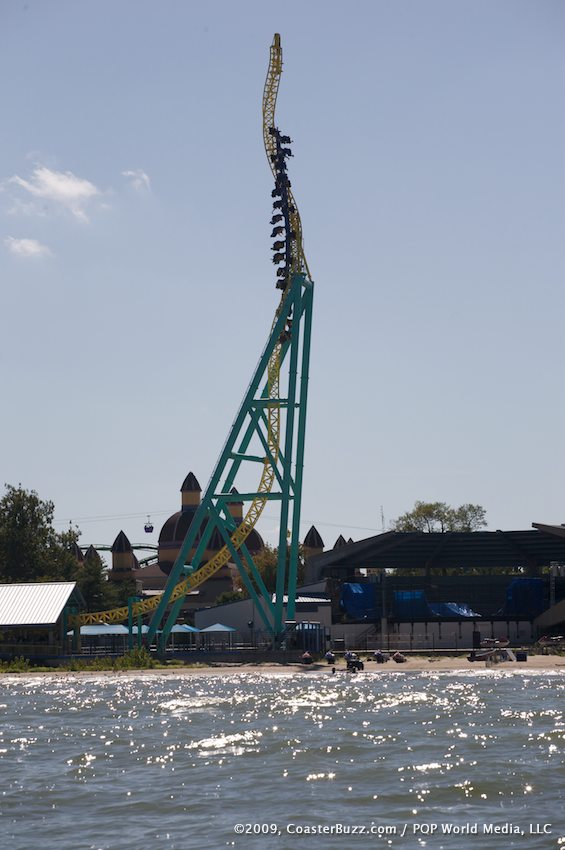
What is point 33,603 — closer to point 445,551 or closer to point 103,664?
point 103,664

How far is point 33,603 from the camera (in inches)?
2712

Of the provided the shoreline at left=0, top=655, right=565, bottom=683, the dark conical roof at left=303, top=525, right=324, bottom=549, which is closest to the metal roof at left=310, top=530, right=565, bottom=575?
the shoreline at left=0, top=655, right=565, bottom=683

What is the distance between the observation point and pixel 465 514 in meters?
137

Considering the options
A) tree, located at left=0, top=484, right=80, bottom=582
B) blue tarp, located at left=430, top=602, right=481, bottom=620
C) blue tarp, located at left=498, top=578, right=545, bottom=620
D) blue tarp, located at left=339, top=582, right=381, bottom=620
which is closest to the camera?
blue tarp, located at left=430, top=602, right=481, bottom=620

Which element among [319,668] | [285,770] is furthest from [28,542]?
[285,770]

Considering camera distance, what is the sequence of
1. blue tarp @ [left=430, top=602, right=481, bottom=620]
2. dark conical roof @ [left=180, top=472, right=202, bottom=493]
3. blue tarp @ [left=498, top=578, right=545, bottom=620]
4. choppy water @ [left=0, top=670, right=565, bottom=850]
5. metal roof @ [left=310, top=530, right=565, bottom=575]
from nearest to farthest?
choppy water @ [left=0, top=670, right=565, bottom=850]
blue tarp @ [left=430, top=602, right=481, bottom=620]
blue tarp @ [left=498, top=578, right=545, bottom=620]
metal roof @ [left=310, top=530, right=565, bottom=575]
dark conical roof @ [left=180, top=472, right=202, bottom=493]

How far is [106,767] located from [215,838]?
7834 mm

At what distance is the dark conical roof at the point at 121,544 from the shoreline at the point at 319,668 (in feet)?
314

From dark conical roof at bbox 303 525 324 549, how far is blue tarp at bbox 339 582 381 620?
71.1 meters

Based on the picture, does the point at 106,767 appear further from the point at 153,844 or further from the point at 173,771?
the point at 153,844

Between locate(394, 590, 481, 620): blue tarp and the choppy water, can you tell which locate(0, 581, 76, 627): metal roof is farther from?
locate(394, 590, 481, 620): blue tarp

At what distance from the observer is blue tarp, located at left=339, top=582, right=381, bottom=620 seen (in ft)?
280

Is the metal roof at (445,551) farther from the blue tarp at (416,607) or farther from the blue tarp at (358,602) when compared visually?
the blue tarp at (416,607)

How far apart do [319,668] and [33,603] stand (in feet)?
56.6
